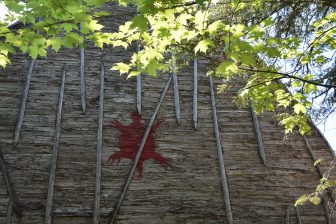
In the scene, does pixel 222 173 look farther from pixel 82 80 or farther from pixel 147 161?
pixel 82 80

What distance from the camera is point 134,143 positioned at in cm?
579

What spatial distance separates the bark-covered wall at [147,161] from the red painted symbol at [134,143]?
70 mm

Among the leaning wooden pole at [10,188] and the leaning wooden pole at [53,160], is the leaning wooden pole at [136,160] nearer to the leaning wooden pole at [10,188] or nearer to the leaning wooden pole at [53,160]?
the leaning wooden pole at [53,160]

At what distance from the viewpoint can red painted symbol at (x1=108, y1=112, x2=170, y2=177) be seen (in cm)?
563

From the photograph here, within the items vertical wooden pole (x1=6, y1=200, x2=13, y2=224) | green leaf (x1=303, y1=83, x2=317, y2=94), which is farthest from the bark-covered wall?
green leaf (x1=303, y1=83, x2=317, y2=94)

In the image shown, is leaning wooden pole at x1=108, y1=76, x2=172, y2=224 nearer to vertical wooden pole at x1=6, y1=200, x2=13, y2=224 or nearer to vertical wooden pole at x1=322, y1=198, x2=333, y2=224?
vertical wooden pole at x1=6, y1=200, x2=13, y2=224

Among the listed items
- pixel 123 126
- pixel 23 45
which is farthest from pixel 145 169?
pixel 23 45

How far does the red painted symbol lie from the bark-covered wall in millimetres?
70

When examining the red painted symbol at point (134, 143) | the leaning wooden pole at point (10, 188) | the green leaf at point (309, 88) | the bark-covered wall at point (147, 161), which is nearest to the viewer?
the green leaf at point (309, 88)

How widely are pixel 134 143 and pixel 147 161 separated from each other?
38cm

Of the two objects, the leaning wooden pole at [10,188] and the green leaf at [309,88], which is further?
the leaning wooden pole at [10,188]

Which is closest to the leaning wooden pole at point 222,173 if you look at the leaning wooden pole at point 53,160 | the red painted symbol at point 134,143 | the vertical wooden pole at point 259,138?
the vertical wooden pole at point 259,138

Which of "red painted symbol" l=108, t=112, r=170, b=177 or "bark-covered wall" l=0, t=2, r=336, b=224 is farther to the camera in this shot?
"red painted symbol" l=108, t=112, r=170, b=177

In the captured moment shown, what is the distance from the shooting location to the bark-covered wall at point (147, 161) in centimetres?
510
